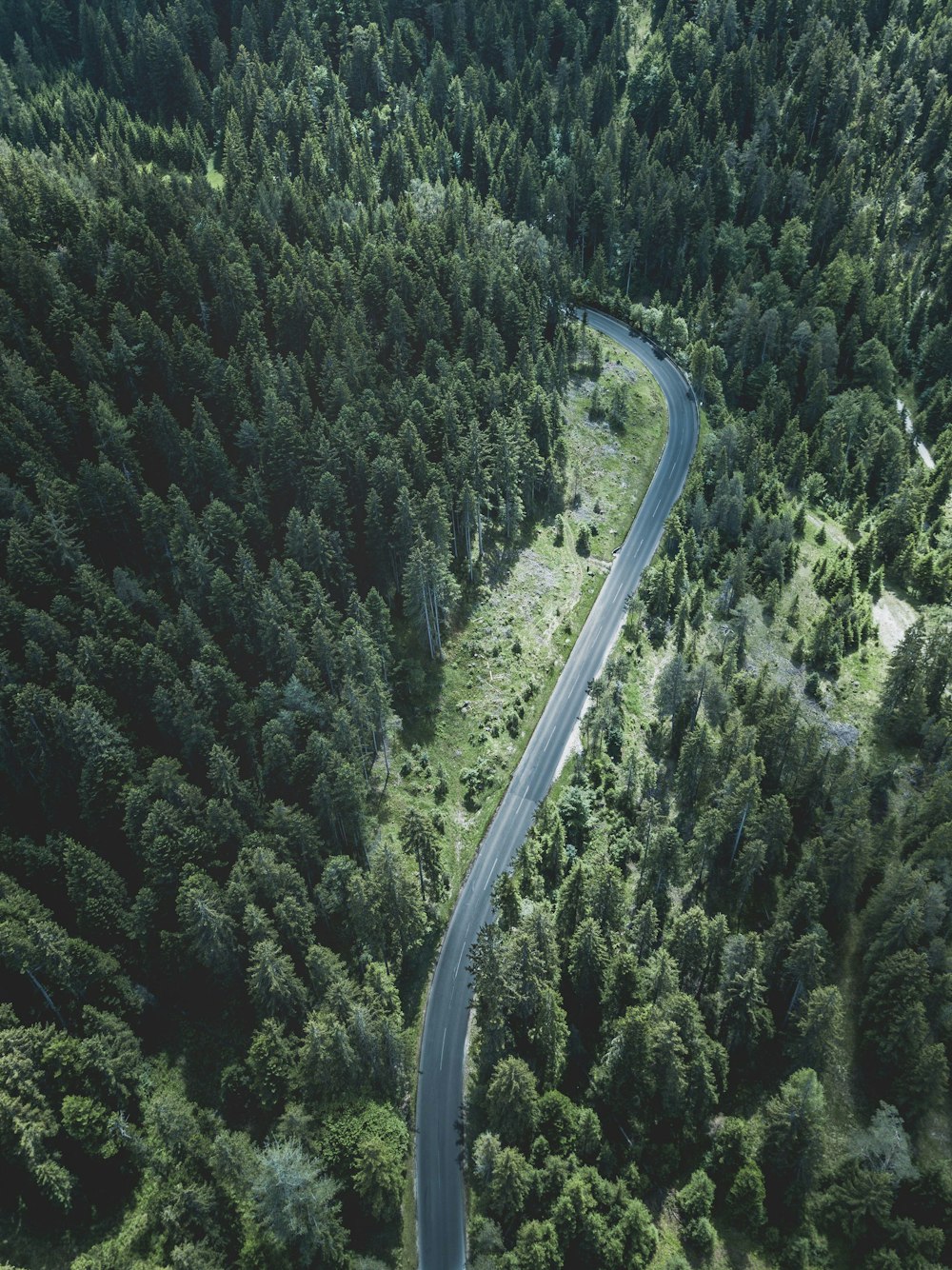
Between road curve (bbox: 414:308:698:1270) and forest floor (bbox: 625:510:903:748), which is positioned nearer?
road curve (bbox: 414:308:698:1270)

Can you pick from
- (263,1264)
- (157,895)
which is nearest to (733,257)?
(157,895)

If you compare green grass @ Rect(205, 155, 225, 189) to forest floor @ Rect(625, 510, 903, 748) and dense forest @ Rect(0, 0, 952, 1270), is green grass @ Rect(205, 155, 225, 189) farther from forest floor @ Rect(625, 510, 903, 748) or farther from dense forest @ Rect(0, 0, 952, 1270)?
forest floor @ Rect(625, 510, 903, 748)

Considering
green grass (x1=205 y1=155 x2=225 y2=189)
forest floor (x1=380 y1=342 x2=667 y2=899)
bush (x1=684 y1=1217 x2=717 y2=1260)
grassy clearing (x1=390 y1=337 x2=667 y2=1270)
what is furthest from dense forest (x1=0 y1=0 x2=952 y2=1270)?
green grass (x1=205 y1=155 x2=225 y2=189)

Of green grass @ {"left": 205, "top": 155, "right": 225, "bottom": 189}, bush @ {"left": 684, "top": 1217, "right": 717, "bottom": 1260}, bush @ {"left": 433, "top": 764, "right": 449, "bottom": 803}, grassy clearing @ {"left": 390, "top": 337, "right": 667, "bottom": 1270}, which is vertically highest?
green grass @ {"left": 205, "top": 155, "right": 225, "bottom": 189}

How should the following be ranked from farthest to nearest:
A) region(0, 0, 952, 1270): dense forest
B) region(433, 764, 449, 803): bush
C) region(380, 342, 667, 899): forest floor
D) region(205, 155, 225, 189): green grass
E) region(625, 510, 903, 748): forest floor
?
region(205, 155, 225, 189): green grass, region(625, 510, 903, 748): forest floor, region(380, 342, 667, 899): forest floor, region(433, 764, 449, 803): bush, region(0, 0, 952, 1270): dense forest

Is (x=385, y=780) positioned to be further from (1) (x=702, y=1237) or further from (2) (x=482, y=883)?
(1) (x=702, y=1237)

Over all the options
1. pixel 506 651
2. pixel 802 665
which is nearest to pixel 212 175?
pixel 506 651
